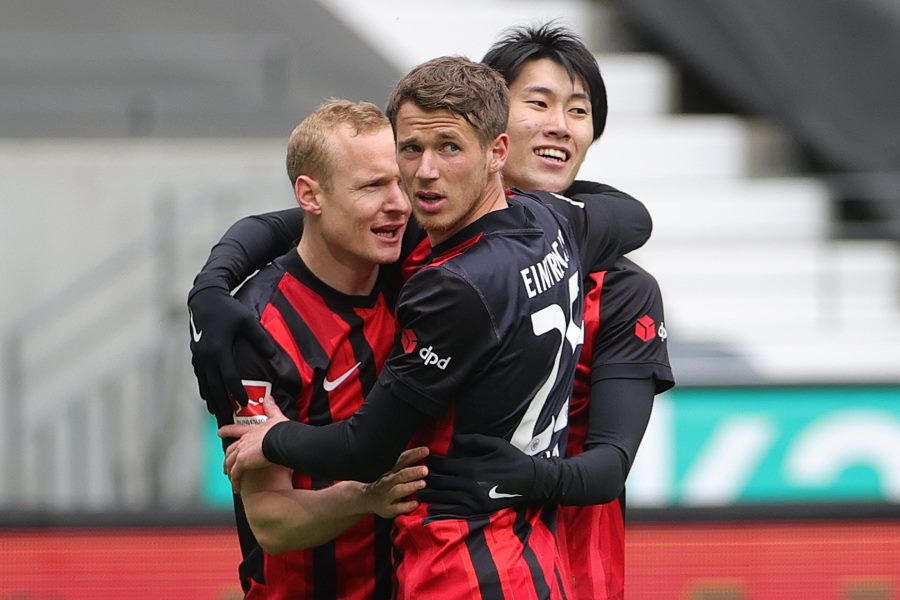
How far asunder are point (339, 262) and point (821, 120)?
6009 millimetres

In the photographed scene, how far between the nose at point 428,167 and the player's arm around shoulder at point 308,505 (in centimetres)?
46

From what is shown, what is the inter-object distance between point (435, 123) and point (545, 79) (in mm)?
496

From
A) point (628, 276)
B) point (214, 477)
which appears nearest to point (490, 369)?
point (628, 276)

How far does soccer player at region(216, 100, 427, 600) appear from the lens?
2480mm

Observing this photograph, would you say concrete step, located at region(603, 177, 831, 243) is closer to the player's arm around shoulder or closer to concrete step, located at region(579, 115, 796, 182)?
concrete step, located at region(579, 115, 796, 182)

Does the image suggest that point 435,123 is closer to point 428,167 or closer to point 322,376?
point 428,167

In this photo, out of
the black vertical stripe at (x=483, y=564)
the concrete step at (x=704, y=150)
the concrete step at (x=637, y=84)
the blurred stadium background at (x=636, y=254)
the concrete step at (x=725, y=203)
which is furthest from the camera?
the concrete step at (x=637, y=84)

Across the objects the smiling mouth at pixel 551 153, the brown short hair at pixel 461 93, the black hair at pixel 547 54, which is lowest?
the smiling mouth at pixel 551 153

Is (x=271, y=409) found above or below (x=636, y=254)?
above

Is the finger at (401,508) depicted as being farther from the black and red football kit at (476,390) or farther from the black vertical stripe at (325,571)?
the black vertical stripe at (325,571)

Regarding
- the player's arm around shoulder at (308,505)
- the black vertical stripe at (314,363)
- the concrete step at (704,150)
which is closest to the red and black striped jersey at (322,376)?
the black vertical stripe at (314,363)

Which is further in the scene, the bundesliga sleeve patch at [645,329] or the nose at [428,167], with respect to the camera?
the bundesliga sleeve patch at [645,329]

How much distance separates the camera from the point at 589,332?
2.65 metres

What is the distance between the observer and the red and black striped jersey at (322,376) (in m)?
2.54
